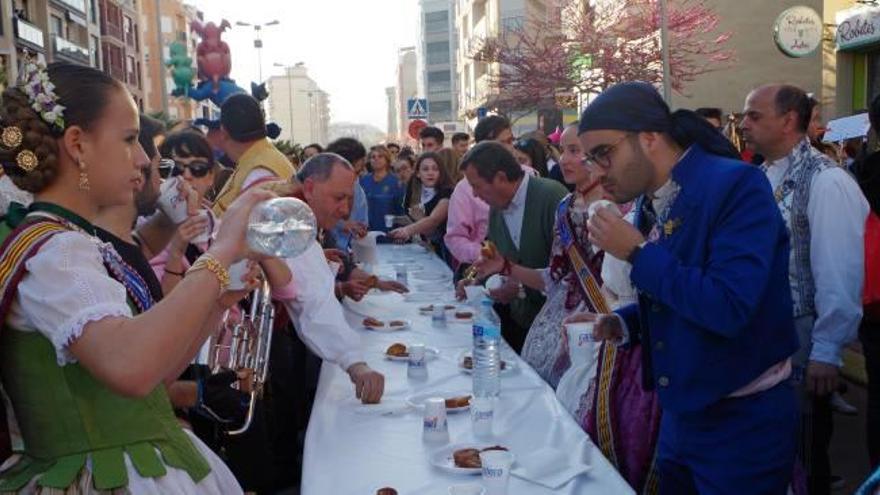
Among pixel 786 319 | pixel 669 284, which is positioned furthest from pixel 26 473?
pixel 786 319

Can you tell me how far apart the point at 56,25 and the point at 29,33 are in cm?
719

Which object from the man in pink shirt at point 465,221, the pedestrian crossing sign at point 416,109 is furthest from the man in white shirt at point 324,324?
the pedestrian crossing sign at point 416,109

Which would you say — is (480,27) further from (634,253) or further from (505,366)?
(634,253)

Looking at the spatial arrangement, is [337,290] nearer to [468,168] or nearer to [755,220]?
[468,168]

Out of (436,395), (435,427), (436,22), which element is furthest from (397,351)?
(436,22)

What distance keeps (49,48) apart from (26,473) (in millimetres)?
41956

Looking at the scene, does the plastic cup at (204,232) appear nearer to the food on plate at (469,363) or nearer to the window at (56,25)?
the food on plate at (469,363)

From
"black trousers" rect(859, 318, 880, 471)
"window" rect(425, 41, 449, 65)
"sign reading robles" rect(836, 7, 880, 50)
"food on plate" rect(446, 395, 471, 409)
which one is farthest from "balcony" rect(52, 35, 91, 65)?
"window" rect(425, 41, 449, 65)

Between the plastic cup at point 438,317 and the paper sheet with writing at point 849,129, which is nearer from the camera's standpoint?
the plastic cup at point 438,317

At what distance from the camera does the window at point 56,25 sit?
4088 cm

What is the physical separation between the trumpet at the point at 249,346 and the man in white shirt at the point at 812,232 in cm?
228

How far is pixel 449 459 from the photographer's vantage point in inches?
103

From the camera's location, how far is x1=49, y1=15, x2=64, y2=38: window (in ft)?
134

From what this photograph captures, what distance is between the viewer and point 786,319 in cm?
248
